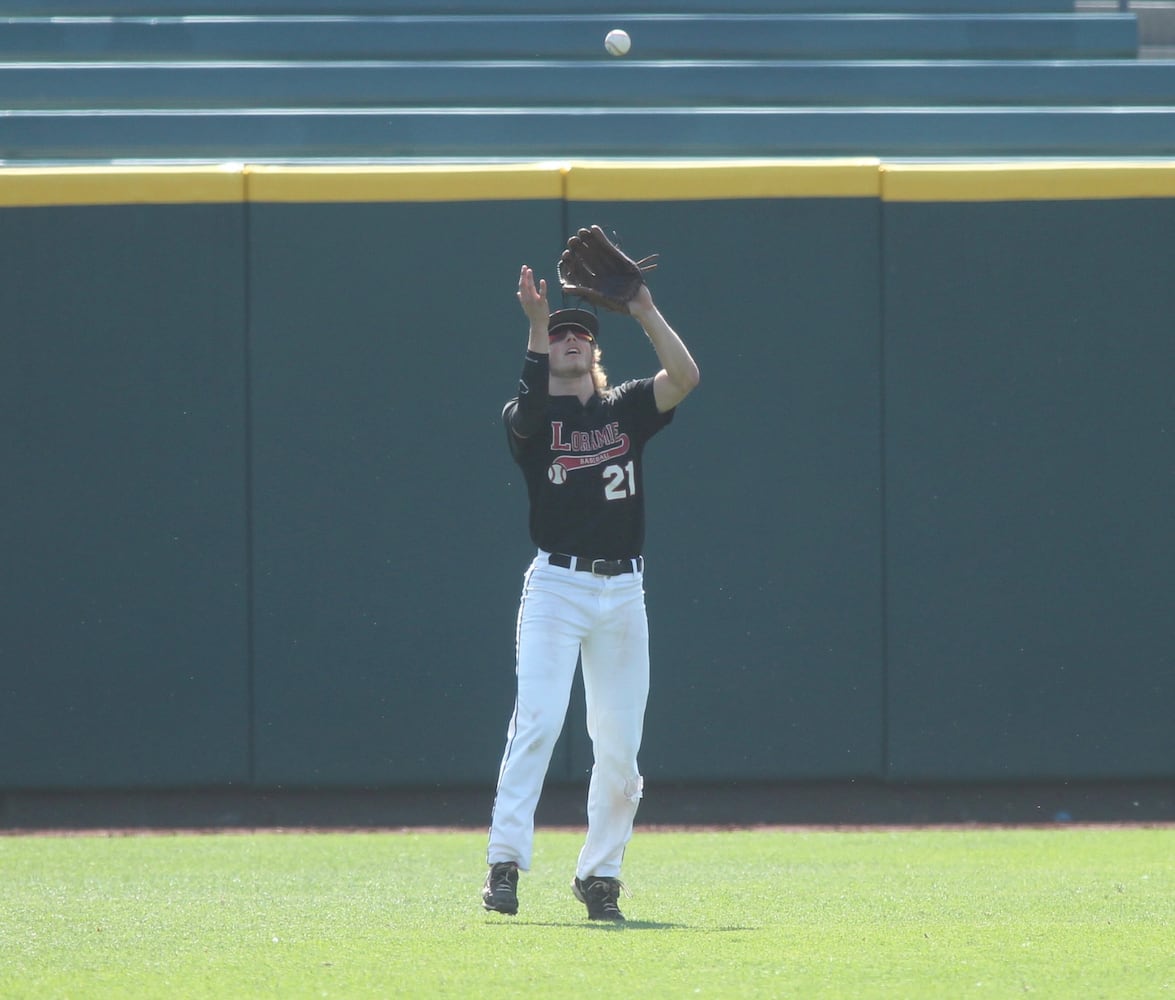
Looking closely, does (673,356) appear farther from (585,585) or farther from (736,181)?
(736,181)

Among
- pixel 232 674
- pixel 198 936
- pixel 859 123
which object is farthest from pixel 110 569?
pixel 859 123

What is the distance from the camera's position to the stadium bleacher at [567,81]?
24.9ft

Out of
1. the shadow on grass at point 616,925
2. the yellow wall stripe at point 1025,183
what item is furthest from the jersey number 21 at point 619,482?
the yellow wall stripe at point 1025,183

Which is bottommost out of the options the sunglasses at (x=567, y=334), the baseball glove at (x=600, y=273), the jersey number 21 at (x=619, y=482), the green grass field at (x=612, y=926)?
the green grass field at (x=612, y=926)

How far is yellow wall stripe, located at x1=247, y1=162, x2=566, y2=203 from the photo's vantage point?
683 cm

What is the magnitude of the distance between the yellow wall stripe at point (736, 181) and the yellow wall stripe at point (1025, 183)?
0.14 m

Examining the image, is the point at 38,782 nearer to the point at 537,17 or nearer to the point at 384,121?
the point at 384,121

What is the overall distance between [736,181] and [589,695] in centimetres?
309

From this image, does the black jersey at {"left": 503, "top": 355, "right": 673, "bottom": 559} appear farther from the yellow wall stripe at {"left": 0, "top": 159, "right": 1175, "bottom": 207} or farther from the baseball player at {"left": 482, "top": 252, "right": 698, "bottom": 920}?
the yellow wall stripe at {"left": 0, "top": 159, "right": 1175, "bottom": 207}

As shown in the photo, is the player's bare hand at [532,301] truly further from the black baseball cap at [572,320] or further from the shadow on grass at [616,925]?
the shadow on grass at [616,925]

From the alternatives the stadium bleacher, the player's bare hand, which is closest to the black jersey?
the player's bare hand

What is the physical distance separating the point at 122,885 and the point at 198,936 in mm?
1334

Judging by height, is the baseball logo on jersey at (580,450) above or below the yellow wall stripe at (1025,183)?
below

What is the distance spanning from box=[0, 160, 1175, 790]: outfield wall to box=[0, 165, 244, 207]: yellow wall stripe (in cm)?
1
